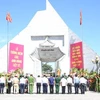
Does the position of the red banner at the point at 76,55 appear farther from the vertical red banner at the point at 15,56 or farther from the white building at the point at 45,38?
the vertical red banner at the point at 15,56

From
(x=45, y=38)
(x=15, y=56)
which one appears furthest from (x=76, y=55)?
(x=15, y=56)

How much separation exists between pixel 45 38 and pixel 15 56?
12.6ft

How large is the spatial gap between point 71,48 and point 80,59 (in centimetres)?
170

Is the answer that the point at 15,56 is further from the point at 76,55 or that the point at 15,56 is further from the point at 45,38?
the point at 76,55

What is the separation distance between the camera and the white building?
2944 cm

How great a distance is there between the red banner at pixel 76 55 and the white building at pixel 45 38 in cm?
44

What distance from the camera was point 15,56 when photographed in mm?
28781

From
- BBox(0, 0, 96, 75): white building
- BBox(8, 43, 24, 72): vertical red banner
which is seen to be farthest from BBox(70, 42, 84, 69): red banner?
BBox(8, 43, 24, 72): vertical red banner

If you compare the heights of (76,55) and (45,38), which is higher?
(45,38)

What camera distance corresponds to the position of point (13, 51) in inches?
1131

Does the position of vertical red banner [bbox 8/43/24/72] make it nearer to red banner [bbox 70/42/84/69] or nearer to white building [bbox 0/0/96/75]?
white building [bbox 0/0/96/75]

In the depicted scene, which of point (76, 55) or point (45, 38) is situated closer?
point (76, 55)

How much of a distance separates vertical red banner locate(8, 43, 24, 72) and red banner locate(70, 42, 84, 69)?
5.12m

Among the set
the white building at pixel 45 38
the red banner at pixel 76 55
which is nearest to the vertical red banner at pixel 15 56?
the white building at pixel 45 38
